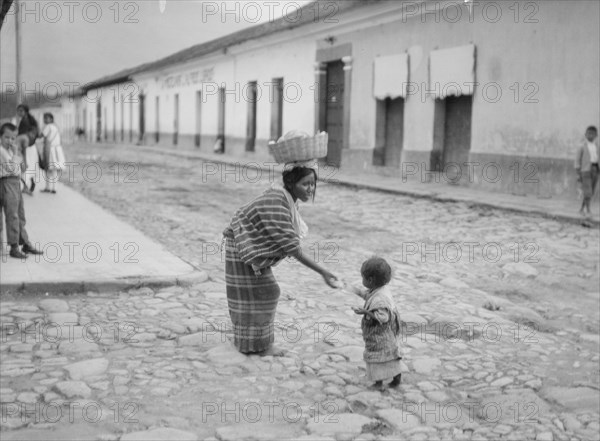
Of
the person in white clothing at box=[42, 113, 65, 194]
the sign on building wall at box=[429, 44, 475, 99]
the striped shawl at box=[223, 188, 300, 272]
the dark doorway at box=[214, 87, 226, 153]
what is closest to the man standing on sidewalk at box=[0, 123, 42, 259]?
the striped shawl at box=[223, 188, 300, 272]

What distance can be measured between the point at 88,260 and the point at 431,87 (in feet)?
35.5

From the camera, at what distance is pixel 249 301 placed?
4.43 m

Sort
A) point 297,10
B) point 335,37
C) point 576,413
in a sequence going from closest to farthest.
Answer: point 576,413
point 335,37
point 297,10

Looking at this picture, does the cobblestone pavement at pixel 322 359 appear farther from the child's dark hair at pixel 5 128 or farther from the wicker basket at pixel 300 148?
the child's dark hair at pixel 5 128

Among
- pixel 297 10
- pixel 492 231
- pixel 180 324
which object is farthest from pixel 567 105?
pixel 297 10

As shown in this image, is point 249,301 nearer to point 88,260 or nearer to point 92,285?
point 92,285

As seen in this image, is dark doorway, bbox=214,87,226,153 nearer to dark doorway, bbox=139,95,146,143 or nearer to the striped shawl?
dark doorway, bbox=139,95,146,143

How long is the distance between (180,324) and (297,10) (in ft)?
65.8

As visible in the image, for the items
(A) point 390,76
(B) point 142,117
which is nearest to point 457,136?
(A) point 390,76

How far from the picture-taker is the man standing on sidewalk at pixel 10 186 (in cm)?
683

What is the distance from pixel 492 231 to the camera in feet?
32.2

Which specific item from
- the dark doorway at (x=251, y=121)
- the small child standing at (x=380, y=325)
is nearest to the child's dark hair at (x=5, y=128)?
the small child standing at (x=380, y=325)

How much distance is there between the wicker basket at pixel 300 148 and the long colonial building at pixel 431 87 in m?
9.46

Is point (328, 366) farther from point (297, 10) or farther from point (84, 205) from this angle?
point (297, 10)
